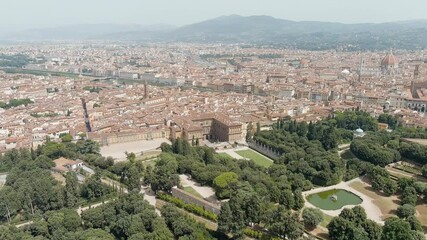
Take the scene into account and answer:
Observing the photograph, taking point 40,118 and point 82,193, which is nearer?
point 82,193

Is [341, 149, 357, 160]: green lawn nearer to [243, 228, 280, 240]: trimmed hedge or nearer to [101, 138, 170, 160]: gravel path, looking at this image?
[243, 228, 280, 240]: trimmed hedge

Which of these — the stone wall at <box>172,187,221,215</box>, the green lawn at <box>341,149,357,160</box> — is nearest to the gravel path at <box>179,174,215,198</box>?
the stone wall at <box>172,187,221,215</box>

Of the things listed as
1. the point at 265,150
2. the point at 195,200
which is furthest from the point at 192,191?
the point at 265,150

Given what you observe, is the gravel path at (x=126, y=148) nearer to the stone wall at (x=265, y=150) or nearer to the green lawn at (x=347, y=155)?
the stone wall at (x=265, y=150)

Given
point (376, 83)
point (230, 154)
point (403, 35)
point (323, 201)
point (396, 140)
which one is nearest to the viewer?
point (323, 201)

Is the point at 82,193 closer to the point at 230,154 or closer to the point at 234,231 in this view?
the point at 234,231

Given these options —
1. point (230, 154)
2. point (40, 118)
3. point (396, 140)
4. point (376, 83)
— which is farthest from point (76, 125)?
point (376, 83)
